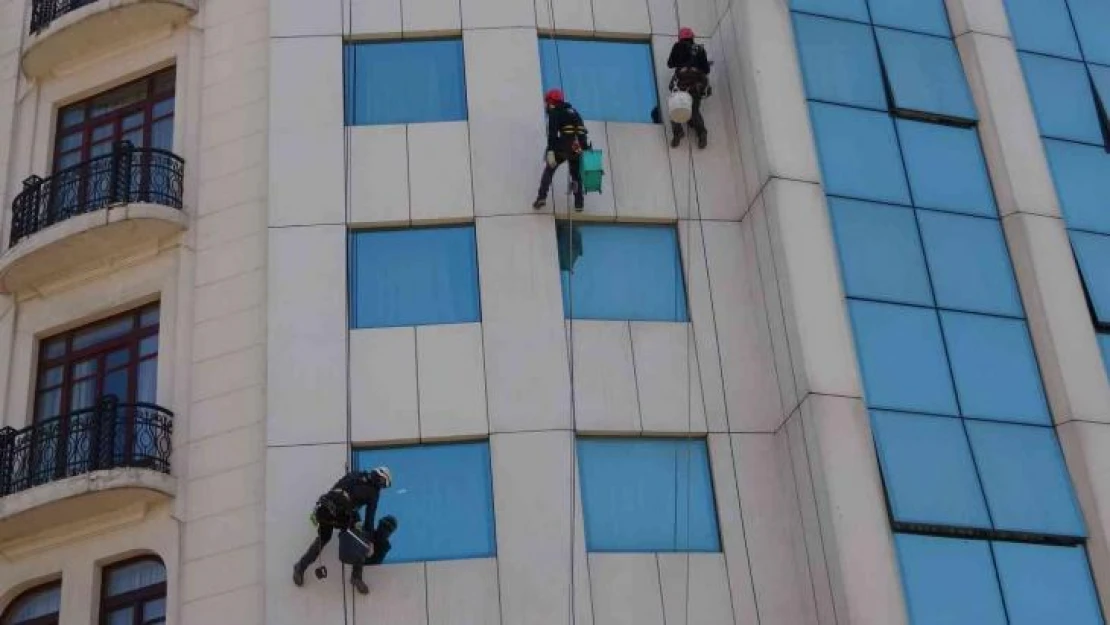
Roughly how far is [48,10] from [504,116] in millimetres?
7178

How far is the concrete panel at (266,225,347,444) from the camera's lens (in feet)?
64.5

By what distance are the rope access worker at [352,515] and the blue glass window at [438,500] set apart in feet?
1.70

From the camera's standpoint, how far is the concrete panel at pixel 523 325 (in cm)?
1997

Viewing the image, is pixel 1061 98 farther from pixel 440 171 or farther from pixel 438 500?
pixel 438 500

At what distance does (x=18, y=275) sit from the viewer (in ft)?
72.2

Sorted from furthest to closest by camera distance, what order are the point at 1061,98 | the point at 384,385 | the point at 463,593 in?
the point at 1061,98 < the point at 384,385 < the point at 463,593

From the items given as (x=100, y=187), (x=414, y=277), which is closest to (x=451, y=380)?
(x=414, y=277)

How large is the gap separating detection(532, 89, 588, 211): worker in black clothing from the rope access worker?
4579 millimetres

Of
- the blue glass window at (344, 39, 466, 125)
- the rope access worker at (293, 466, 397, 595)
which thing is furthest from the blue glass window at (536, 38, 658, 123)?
the rope access worker at (293, 466, 397, 595)

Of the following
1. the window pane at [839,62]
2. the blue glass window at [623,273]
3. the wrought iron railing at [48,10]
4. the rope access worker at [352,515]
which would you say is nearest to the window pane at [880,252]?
the window pane at [839,62]

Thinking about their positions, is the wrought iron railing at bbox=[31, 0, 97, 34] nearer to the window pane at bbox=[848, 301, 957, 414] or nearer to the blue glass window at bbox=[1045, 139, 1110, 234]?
the window pane at bbox=[848, 301, 957, 414]

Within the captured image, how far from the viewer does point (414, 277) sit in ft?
69.3

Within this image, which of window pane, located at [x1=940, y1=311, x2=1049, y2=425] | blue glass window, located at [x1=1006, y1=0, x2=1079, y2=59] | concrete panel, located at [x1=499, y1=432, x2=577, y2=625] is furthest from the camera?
blue glass window, located at [x1=1006, y1=0, x2=1079, y2=59]

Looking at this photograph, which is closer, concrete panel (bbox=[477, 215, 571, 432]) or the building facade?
the building facade
